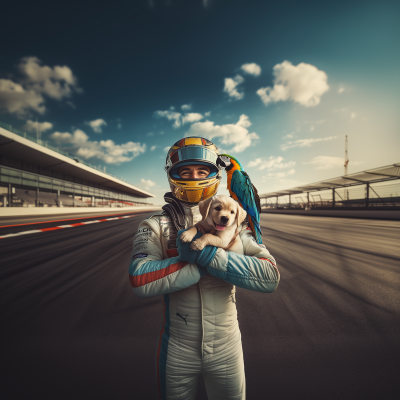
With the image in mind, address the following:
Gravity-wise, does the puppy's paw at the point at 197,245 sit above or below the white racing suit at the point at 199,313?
above

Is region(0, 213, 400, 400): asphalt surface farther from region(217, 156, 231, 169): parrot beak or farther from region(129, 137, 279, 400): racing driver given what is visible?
region(217, 156, 231, 169): parrot beak

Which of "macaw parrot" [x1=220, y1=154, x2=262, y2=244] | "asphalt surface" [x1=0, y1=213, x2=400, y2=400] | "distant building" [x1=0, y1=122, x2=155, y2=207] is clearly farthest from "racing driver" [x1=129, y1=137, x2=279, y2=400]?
"distant building" [x1=0, y1=122, x2=155, y2=207]

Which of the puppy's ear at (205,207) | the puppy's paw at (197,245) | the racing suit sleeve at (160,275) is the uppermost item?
the puppy's ear at (205,207)

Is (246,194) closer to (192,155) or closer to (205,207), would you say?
(205,207)

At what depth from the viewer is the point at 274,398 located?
5.73 feet

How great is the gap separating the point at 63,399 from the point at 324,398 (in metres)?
2.64

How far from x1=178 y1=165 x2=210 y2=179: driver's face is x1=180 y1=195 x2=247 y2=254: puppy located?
26 centimetres

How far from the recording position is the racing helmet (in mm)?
1524

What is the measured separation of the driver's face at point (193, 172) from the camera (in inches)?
61.7

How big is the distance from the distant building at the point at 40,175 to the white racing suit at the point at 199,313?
75.7 ft

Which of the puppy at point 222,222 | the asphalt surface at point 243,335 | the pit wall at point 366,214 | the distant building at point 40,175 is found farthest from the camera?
the distant building at point 40,175

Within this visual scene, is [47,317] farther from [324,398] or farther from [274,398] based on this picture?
[324,398]

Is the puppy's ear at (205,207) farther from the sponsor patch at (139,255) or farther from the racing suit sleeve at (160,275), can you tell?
the sponsor patch at (139,255)

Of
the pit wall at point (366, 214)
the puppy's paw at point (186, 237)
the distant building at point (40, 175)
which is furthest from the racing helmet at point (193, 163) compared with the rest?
the distant building at point (40, 175)
